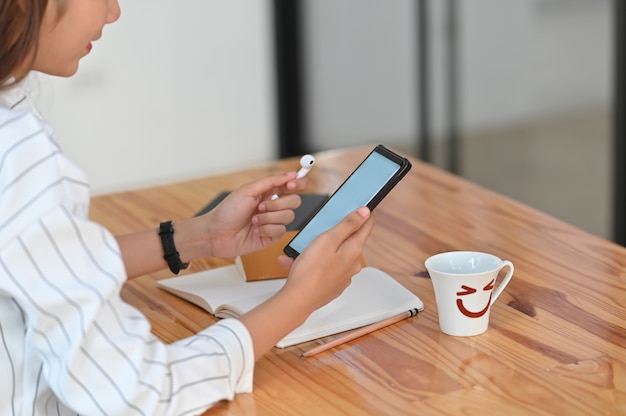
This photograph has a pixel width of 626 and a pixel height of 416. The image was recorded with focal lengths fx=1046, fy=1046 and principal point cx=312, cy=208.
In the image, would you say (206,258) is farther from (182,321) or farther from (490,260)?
(490,260)

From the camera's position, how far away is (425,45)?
10.6ft

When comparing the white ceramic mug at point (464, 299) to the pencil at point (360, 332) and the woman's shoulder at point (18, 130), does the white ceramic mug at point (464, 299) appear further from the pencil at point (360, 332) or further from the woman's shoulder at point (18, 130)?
the woman's shoulder at point (18, 130)

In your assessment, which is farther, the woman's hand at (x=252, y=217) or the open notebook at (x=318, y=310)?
the woman's hand at (x=252, y=217)

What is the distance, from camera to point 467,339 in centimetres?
117

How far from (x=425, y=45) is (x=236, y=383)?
7.55 feet

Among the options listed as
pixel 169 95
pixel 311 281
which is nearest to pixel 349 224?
pixel 311 281

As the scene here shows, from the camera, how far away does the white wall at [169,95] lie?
3270 mm

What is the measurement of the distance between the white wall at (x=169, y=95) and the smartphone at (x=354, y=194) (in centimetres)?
205

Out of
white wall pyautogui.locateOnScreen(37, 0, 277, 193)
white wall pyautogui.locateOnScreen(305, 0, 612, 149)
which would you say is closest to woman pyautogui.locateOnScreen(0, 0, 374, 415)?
white wall pyautogui.locateOnScreen(305, 0, 612, 149)

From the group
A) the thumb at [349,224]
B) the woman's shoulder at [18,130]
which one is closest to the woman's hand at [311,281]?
the thumb at [349,224]

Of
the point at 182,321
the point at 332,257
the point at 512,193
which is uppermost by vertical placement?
the point at 332,257

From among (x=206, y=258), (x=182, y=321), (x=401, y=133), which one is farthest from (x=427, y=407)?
(x=401, y=133)

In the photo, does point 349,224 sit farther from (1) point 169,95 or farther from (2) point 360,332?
(1) point 169,95

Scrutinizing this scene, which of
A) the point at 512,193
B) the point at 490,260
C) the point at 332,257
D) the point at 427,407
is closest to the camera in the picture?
the point at 427,407
